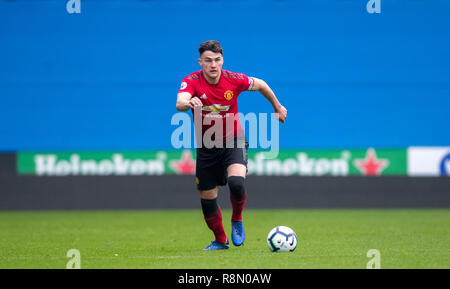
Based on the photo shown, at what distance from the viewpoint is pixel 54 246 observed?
7785mm

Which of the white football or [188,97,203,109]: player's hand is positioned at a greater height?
[188,97,203,109]: player's hand

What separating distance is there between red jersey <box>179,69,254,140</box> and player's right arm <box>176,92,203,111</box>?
0.16 metres

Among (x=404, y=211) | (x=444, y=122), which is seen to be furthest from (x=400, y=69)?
(x=404, y=211)

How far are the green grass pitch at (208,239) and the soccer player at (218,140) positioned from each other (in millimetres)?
408

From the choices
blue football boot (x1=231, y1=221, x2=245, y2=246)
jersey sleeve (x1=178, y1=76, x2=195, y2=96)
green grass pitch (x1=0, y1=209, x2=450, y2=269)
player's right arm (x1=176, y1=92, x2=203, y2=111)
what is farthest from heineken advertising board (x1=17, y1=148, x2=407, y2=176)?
player's right arm (x1=176, y1=92, x2=203, y2=111)

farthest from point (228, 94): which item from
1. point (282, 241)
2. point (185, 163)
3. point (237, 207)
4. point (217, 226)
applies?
point (185, 163)

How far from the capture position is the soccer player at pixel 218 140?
6.90 m

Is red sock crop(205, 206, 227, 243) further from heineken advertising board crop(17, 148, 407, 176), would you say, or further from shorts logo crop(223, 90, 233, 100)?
heineken advertising board crop(17, 148, 407, 176)

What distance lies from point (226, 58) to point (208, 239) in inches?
236

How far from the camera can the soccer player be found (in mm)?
6898

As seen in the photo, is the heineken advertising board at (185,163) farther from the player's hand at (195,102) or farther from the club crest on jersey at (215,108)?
the player's hand at (195,102)

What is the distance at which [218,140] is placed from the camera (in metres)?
7.02

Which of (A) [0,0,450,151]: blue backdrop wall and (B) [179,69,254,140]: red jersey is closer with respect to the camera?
(B) [179,69,254,140]: red jersey

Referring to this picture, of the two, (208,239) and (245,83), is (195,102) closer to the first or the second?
(245,83)
